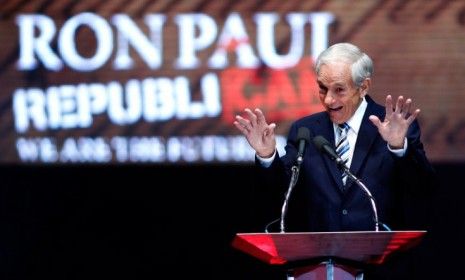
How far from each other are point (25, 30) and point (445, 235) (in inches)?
91.3

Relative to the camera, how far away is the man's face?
4.07 m

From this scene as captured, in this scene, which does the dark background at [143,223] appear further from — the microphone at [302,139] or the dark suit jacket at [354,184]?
the microphone at [302,139]

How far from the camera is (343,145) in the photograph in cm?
420

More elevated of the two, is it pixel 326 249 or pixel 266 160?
pixel 266 160

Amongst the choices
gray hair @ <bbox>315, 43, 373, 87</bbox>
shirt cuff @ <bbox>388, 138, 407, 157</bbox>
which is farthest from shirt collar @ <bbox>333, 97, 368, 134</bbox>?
shirt cuff @ <bbox>388, 138, 407, 157</bbox>

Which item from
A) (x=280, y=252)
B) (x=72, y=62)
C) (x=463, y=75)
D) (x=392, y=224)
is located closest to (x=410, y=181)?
(x=392, y=224)

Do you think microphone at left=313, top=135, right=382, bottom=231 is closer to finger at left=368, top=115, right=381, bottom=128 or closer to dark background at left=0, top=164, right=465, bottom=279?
finger at left=368, top=115, right=381, bottom=128

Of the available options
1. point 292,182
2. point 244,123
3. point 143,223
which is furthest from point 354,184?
point 143,223

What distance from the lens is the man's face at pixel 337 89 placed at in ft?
13.4

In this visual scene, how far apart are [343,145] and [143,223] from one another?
227 cm

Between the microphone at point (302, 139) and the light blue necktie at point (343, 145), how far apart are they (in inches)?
7.1

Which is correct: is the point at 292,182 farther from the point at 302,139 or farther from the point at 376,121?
the point at 376,121

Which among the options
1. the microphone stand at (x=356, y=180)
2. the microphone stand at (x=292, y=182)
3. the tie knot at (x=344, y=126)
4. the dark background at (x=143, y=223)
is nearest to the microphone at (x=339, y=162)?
the microphone stand at (x=356, y=180)

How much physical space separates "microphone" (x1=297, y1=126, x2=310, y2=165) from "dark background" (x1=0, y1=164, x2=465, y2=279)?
6.84ft
